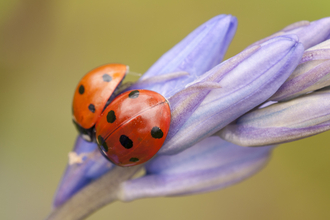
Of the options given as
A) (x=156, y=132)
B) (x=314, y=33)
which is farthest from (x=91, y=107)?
(x=314, y=33)

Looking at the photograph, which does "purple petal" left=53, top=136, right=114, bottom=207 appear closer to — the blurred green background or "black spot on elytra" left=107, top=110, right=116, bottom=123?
"black spot on elytra" left=107, top=110, right=116, bottom=123

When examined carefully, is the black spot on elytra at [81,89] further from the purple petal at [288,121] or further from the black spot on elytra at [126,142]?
the purple petal at [288,121]

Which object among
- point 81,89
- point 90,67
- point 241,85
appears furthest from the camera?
point 90,67

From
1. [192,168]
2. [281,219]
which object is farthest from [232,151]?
[281,219]

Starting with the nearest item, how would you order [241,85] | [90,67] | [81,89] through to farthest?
[241,85], [81,89], [90,67]

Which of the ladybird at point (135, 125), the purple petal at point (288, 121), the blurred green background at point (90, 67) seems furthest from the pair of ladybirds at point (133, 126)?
the blurred green background at point (90, 67)

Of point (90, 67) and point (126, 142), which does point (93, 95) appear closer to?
point (126, 142)
